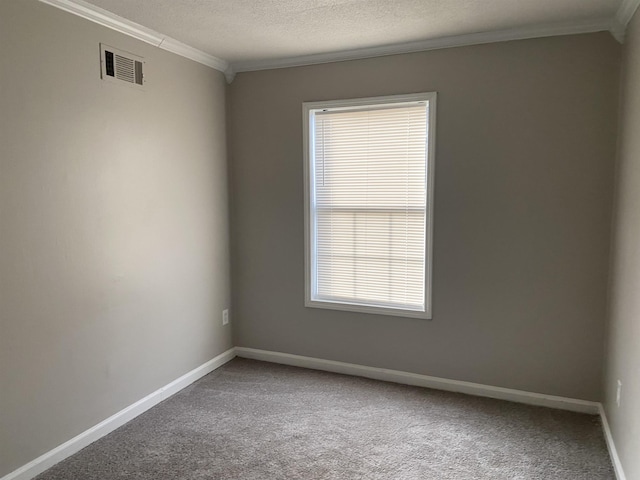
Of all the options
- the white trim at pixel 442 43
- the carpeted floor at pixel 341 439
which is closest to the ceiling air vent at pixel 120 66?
the white trim at pixel 442 43

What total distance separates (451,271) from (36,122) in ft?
8.57

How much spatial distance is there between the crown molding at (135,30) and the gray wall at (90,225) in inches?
1.8

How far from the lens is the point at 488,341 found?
3096mm

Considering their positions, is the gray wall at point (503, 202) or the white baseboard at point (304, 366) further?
the gray wall at point (503, 202)

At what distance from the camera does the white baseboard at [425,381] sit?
294cm

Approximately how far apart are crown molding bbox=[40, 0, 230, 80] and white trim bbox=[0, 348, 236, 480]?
230cm

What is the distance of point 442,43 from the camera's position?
2.99 m

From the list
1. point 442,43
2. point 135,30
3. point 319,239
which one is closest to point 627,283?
point 442,43

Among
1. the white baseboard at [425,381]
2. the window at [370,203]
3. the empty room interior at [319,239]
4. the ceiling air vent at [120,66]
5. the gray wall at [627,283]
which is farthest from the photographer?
the window at [370,203]

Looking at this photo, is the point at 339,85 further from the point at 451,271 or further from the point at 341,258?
the point at 451,271

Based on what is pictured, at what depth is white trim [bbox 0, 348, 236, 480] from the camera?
7.45 ft

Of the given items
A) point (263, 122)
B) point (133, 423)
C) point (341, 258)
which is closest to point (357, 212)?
point (341, 258)

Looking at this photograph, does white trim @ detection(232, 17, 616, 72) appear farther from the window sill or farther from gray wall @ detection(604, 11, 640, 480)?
the window sill

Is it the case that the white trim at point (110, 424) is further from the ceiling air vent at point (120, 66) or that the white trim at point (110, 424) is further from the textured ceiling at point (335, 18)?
the textured ceiling at point (335, 18)
